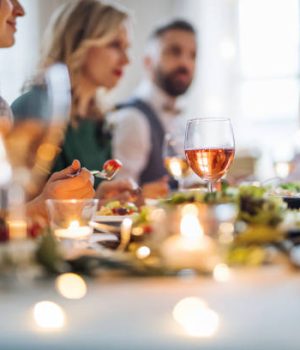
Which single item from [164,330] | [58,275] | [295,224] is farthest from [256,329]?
[295,224]

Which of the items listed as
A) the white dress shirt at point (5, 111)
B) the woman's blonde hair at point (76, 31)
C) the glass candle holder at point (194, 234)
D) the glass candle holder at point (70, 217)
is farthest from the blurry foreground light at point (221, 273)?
the woman's blonde hair at point (76, 31)

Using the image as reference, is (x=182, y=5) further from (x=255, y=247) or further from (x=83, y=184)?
(x=255, y=247)

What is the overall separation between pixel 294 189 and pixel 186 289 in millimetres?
1189

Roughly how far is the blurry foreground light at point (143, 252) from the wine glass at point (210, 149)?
1.47 feet

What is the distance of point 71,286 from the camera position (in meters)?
0.55

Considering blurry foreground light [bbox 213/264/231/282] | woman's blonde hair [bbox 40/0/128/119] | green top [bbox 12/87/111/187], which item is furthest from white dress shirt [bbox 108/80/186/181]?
blurry foreground light [bbox 213/264/231/282]

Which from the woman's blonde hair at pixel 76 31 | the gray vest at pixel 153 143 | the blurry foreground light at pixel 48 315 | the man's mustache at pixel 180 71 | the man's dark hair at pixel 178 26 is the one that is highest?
the man's dark hair at pixel 178 26

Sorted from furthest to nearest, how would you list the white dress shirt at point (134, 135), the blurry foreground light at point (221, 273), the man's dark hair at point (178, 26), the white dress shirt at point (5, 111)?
the man's dark hair at point (178, 26), the white dress shirt at point (134, 135), the white dress shirt at point (5, 111), the blurry foreground light at point (221, 273)

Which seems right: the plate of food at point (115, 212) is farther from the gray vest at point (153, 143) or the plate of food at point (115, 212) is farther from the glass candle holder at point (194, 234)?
the gray vest at point (153, 143)

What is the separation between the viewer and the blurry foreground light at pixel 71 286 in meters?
0.53

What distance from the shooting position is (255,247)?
2.20 feet

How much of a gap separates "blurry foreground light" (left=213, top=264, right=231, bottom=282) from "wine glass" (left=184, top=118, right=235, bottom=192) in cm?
57

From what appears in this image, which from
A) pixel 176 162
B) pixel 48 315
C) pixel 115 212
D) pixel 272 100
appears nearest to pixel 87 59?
pixel 176 162

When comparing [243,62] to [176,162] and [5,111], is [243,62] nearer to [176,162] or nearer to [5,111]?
[176,162]
